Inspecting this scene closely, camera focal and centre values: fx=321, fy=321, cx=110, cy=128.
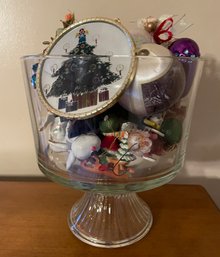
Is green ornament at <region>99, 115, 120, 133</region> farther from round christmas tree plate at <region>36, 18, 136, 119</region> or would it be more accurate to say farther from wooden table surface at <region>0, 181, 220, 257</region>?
wooden table surface at <region>0, 181, 220, 257</region>

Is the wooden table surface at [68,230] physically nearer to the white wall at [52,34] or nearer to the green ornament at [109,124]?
the white wall at [52,34]

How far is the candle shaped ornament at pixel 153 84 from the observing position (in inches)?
15.1

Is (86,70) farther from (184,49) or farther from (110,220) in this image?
(110,220)

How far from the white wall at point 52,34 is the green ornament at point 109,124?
11.4 inches

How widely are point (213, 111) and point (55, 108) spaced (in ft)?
1.30

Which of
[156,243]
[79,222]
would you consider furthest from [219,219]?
[79,222]

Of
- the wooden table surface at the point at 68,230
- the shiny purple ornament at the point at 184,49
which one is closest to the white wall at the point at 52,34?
the wooden table surface at the point at 68,230

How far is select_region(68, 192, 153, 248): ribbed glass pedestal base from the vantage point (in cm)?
49

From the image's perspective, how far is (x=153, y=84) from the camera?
15.2 inches

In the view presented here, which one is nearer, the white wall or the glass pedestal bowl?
the glass pedestal bowl

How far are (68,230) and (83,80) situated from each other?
25cm

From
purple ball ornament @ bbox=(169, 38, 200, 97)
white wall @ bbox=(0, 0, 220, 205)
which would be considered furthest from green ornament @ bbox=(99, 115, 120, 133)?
white wall @ bbox=(0, 0, 220, 205)

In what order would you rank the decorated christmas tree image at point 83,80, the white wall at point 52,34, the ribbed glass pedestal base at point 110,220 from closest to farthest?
the decorated christmas tree image at point 83,80 < the ribbed glass pedestal base at point 110,220 < the white wall at point 52,34

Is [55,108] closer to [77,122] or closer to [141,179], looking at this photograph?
[77,122]
